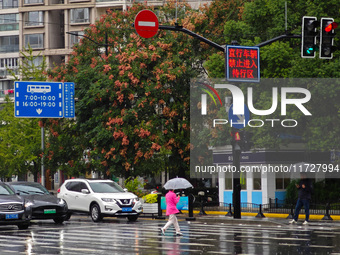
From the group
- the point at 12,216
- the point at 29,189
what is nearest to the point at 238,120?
the point at 29,189

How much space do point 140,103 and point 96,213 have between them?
1123 centimetres

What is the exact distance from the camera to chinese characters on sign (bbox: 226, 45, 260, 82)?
26547mm

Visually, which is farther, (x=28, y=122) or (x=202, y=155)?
(x=28, y=122)

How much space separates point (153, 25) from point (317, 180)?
64.4 ft

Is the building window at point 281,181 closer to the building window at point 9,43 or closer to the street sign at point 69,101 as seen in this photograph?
the street sign at point 69,101

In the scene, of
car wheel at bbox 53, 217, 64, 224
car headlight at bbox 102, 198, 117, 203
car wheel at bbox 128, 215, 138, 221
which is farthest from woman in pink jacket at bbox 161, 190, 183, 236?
car wheel at bbox 128, 215, 138, 221

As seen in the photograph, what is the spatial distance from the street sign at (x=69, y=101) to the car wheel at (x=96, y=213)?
13.1 m

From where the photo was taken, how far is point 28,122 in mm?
56688

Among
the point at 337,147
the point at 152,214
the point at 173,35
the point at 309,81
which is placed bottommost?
the point at 152,214

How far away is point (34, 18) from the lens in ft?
277

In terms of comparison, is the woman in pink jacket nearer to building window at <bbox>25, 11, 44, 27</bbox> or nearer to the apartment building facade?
the apartment building facade

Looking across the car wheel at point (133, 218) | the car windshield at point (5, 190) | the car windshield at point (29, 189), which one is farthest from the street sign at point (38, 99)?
the car windshield at point (5, 190)

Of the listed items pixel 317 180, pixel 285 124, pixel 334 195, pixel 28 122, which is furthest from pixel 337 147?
pixel 28 122

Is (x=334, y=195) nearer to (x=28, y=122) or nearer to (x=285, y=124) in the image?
(x=285, y=124)
